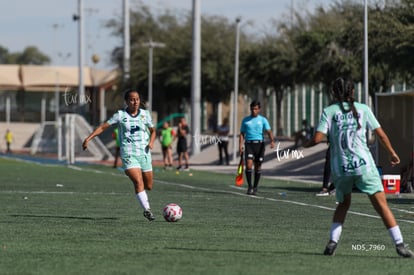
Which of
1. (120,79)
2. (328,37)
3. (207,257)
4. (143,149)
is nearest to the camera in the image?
(207,257)

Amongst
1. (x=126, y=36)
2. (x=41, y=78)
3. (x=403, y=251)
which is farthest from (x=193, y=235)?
(x=41, y=78)

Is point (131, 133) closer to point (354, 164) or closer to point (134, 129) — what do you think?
point (134, 129)

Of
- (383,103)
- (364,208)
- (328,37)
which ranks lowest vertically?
(364,208)

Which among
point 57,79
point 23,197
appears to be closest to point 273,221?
point 23,197

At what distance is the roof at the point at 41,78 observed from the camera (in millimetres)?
98938

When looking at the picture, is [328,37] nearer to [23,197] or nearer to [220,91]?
[220,91]

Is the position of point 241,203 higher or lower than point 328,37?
lower

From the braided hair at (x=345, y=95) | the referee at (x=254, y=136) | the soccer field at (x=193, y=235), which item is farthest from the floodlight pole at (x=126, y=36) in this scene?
the braided hair at (x=345, y=95)

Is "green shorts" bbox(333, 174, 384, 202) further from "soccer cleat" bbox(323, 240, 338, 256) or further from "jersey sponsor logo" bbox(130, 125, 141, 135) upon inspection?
"jersey sponsor logo" bbox(130, 125, 141, 135)

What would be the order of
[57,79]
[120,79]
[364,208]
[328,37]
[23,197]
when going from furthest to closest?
1. [57,79]
2. [120,79]
3. [328,37]
4. [23,197]
5. [364,208]

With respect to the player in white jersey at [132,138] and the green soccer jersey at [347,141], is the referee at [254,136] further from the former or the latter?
the green soccer jersey at [347,141]

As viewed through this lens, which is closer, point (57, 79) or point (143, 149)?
point (143, 149)

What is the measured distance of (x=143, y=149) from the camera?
55.9ft

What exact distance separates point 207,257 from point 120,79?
70846 millimetres
